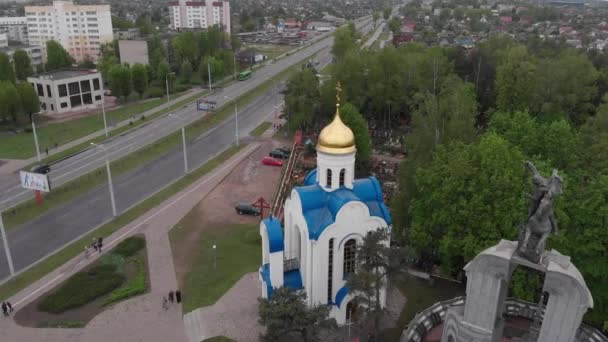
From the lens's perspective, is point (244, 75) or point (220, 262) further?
point (244, 75)

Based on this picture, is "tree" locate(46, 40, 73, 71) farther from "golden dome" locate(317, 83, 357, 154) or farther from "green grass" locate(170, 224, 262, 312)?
"golden dome" locate(317, 83, 357, 154)

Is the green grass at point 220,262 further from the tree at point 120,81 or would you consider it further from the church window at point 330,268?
the tree at point 120,81

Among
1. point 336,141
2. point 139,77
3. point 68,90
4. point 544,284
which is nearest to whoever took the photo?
point 544,284

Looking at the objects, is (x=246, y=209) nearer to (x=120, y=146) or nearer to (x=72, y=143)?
(x=120, y=146)

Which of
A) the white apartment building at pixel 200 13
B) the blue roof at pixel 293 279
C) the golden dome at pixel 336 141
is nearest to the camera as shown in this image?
the golden dome at pixel 336 141

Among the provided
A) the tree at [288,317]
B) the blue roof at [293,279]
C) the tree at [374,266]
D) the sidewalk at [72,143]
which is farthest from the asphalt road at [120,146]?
the tree at [374,266]

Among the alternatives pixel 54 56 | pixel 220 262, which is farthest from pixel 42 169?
pixel 54 56

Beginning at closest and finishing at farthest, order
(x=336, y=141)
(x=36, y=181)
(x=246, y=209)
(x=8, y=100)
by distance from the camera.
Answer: (x=336, y=141) < (x=36, y=181) < (x=246, y=209) < (x=8, y=100)

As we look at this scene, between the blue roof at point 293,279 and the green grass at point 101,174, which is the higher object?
the blue roof at point 293,279

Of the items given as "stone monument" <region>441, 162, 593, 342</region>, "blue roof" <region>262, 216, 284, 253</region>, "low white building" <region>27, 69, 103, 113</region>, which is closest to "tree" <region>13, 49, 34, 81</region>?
"low white building" <region>27, 69, 103, 113</region>
